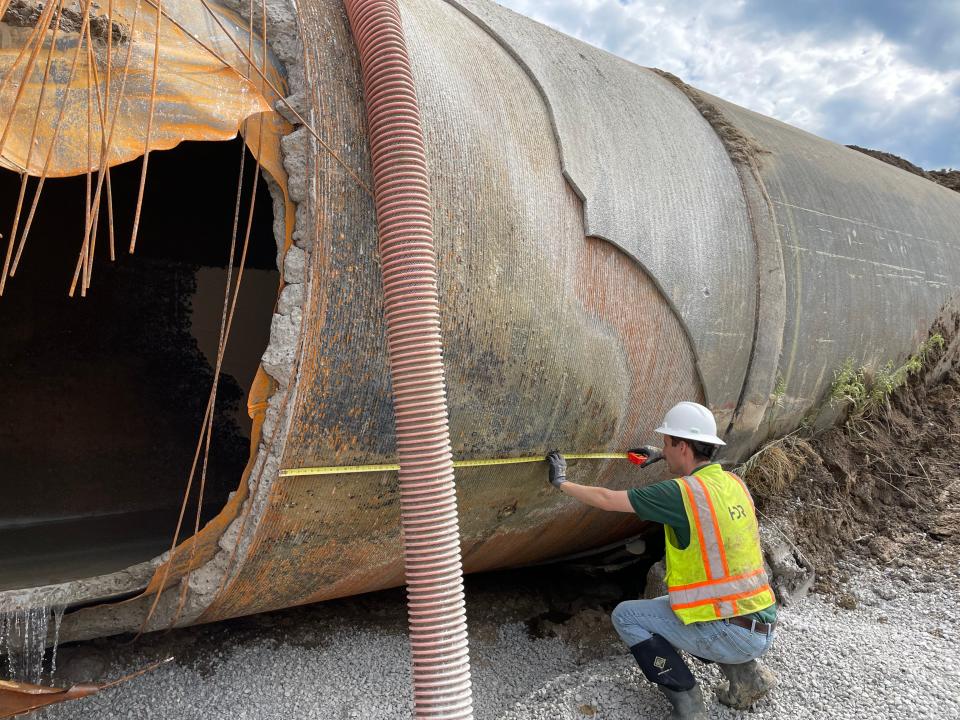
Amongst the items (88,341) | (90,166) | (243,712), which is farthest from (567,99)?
(88,341)

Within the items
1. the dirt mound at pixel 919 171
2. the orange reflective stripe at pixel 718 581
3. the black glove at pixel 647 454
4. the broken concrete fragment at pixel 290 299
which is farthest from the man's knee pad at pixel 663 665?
the dirt mound at pixel 919 171

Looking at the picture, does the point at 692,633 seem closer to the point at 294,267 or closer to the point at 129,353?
the point at 294,267

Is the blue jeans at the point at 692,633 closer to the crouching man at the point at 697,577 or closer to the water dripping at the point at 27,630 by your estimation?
the crouching man at the point at 697,577

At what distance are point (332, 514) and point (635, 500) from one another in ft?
4.09

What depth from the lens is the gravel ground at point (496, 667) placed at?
10.4 feet

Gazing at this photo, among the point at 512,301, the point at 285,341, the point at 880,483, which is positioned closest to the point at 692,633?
the point at 512,301

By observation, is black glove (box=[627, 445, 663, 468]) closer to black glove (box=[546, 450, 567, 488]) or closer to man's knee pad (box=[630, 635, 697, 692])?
black glove (box=[546, 450, 567, 488])

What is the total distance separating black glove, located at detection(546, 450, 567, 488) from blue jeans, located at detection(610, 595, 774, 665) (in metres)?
0.74

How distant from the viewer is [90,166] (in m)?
2.18

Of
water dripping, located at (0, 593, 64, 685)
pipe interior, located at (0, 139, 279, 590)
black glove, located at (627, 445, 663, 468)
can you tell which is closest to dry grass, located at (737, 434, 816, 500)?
black glove, located at (627, 445, 663, 468)

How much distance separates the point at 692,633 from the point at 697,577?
27 cm

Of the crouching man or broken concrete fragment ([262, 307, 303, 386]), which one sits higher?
broken concrete fragment ([262, 307, 303, 386])

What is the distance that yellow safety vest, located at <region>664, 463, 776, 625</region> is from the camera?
3.16m

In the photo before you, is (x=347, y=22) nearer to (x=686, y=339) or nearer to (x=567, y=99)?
(x=567, y=99)
